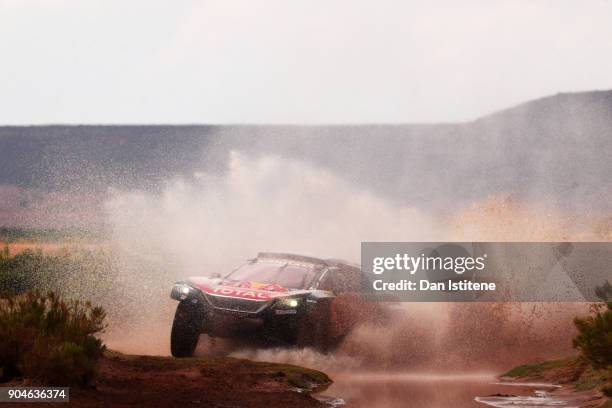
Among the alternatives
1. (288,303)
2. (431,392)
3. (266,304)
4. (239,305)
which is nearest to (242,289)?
(239,305)

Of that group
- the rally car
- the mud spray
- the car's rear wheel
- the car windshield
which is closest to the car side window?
the rally car

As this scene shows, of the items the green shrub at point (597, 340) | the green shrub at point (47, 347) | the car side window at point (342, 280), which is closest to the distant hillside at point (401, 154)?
the car side window at point (342, 280)

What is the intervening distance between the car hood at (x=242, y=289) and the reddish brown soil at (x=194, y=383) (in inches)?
54.8

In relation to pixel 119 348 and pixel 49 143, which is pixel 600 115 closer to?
pixel 49 143

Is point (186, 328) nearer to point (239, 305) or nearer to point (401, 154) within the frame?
point (239, 305)

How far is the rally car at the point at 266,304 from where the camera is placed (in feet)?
60.2

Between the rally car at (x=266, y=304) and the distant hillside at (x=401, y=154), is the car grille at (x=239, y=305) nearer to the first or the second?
the rally car at (x=266, y=304)

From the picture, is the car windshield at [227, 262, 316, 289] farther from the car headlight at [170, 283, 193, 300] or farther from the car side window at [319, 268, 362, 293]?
the car headlight at [170, 283, 193, 300]

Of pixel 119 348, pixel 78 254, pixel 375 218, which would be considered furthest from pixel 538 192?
pixel 119 348

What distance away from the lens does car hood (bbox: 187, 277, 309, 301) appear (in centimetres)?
1850

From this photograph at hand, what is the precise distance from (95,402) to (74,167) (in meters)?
125

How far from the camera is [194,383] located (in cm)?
1695

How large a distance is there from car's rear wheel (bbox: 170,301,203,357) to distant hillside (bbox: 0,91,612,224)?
8230 cm

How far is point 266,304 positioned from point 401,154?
358 ft
